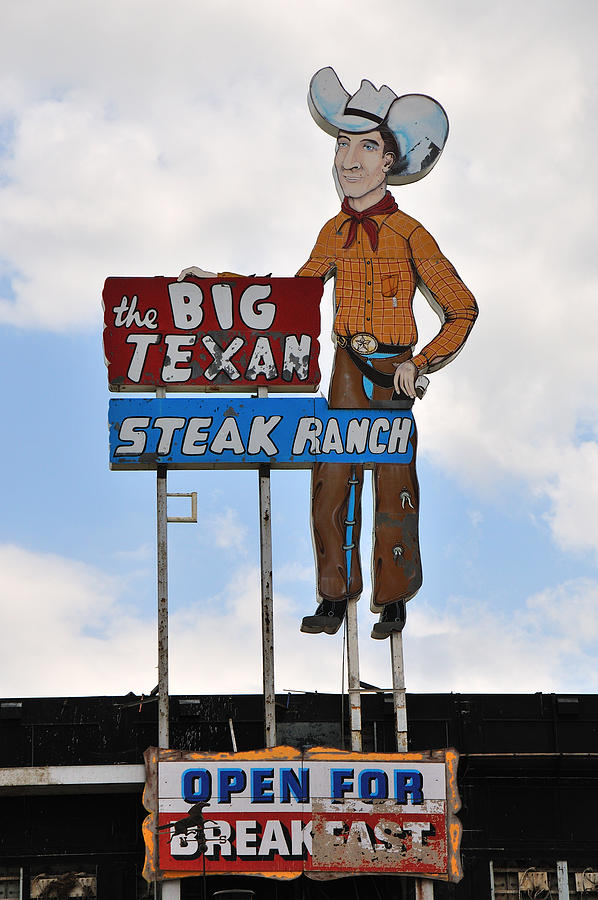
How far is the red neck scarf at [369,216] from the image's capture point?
29766 millimetres

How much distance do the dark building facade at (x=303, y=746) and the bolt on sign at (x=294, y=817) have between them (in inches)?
28.1

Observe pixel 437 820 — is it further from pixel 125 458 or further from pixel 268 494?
pixel 125 458

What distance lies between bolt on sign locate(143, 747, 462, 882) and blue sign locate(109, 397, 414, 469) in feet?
16.7

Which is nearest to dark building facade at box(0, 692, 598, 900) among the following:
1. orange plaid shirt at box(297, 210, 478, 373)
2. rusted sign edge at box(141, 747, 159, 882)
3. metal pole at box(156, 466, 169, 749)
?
rusted sign edge at box(141, 747, 159, 882)

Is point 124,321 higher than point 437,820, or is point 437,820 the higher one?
point 124,321

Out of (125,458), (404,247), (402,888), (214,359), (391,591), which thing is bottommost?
(402,888)

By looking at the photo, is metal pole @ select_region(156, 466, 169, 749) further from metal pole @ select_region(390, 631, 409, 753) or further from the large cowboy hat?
the large cowboy hat

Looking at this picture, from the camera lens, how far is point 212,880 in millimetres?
26859

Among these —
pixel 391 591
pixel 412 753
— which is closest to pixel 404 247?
pixel 391 591

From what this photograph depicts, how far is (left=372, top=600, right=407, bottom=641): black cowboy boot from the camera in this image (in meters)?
27.8

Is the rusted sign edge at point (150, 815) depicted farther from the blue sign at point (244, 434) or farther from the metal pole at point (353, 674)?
the blue sign at point (244, 434)

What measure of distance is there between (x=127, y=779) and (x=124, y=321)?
26.0ft

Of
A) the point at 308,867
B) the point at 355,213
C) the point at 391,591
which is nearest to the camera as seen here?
the point at 308,867

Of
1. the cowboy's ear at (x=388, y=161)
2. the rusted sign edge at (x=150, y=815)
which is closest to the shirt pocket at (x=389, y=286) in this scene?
the cowboy's ear at (x=388, y=161)
